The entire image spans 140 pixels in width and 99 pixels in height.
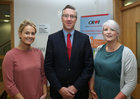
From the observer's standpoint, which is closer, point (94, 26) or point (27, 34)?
point (27, 34)

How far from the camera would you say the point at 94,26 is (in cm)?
326

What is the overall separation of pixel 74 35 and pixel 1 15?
117 inches

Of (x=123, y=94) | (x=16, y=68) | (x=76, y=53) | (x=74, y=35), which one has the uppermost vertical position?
(x=74, y=35)

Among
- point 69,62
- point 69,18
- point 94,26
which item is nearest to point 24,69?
point 69,62

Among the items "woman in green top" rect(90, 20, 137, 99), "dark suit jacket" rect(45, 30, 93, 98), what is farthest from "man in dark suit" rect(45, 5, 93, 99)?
"woman in green top" rect(90, 20, 137, 99)

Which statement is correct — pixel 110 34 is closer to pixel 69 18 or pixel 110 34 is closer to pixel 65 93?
pixel 69 18

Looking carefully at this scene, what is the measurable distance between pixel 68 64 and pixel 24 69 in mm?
492

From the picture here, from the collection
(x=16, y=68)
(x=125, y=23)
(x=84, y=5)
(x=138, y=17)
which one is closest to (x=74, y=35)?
(x=16, y=68)

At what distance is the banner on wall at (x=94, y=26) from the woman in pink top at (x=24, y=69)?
1893 millimetres

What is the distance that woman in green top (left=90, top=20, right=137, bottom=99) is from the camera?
1435 millimetres

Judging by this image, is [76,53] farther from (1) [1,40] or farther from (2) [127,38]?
(1) [1,40]

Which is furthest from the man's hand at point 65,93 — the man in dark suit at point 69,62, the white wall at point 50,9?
the white wall at point 50,9

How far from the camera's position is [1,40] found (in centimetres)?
382

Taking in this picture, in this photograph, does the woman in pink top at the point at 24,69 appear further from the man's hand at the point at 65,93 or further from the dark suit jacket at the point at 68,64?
the man's hand at the point at 65,93
